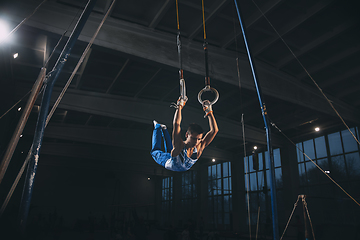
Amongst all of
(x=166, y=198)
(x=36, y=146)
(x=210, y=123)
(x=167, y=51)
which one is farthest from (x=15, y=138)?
(x=166, y=198)

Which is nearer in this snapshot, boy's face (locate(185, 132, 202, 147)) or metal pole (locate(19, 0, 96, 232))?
metal pole (locate(19, 0, 96, 232))

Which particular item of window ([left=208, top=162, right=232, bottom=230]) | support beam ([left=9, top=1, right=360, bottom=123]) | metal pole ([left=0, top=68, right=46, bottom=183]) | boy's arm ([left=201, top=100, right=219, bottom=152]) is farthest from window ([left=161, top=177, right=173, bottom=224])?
metal pole ([left=0, top=68, right=46, bottom=183])

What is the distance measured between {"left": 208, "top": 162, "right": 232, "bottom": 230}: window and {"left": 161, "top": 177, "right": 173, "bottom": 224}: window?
622 centimetres

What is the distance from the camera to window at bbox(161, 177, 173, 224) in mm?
25156

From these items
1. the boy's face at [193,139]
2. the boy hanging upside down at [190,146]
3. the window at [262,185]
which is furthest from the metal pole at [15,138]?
A: the window at [262,185]

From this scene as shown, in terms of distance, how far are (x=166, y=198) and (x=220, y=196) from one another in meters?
8.76

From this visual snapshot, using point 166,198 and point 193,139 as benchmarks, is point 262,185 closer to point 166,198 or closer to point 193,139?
point 166,198

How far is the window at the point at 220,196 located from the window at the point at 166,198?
622 cm

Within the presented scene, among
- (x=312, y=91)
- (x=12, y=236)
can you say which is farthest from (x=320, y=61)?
(x=12, y=236)

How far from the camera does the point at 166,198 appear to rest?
2639 centimetres

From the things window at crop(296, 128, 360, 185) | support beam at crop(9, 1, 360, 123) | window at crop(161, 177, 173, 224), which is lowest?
window at crop(161, 177, 173, 224)

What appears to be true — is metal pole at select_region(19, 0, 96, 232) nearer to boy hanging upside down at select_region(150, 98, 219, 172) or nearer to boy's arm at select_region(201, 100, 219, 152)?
boy hanging upside down at select_region(150, 98, 219, 172)

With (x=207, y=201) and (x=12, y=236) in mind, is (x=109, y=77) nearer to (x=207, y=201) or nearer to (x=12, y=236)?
(x=12, y=236)

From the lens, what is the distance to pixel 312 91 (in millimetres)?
10414
